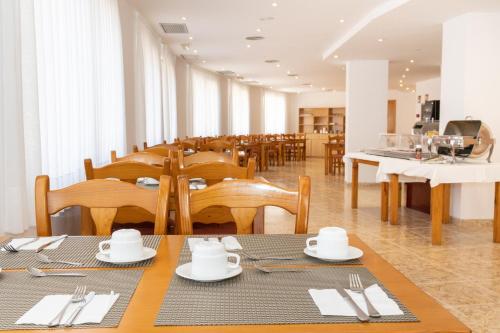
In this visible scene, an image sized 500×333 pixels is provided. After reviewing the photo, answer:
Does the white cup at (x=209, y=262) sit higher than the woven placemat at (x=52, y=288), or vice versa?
the white cup at (x=209, y=262)

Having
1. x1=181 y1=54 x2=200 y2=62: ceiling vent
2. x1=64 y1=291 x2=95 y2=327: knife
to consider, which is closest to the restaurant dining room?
x1=64 y1=291 x2=95 y2=327: knife

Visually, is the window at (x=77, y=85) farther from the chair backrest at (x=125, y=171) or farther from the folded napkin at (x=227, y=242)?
the folded napkin at (x=227, y=242)

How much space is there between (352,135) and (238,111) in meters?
7.94

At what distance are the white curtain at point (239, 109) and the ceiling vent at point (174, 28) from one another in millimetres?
7594

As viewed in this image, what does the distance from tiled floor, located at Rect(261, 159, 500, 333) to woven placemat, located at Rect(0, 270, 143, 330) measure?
241 cm

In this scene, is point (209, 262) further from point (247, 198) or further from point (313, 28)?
Result: point (313, 28)

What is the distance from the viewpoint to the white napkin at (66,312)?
0.87 meters

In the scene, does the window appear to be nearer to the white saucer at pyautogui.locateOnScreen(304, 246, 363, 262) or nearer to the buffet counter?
the white saucer at pyautogui.locateOnScreen(304, 246, 363, 262)

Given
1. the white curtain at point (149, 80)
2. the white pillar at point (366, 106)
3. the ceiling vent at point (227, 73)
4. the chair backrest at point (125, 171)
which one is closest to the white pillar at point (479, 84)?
the white pillar at point (366, 106)

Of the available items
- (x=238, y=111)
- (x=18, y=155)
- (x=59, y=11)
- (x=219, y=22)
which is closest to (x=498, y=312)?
(x=18, y=155)

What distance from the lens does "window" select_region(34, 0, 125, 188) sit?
3.46 m

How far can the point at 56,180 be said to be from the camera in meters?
3.54

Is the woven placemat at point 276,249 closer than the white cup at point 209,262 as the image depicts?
No

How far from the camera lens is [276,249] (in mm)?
1383
